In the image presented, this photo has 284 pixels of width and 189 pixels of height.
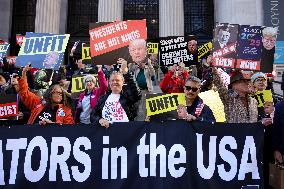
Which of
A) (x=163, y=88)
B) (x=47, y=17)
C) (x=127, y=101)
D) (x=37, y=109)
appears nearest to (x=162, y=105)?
(x=127, y=101)

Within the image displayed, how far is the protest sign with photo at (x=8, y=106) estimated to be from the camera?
7.80 m

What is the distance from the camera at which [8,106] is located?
25.6 feet

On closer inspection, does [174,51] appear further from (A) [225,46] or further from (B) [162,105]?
(B) [162,105]

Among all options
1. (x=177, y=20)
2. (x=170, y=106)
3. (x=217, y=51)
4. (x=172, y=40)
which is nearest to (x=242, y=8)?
(x=177, y=20)

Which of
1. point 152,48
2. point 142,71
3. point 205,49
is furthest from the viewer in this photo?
point 152,48

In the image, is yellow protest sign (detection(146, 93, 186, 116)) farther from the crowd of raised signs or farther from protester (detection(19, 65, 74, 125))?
protester (detection(19, 65, 74, 125))

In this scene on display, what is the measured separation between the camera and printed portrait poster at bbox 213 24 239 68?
8211 mm

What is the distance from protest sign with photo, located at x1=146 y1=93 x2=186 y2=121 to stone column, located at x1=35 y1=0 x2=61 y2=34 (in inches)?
682

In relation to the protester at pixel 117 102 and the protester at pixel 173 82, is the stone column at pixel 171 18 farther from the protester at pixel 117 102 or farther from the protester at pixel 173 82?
the protester at pixel 117 102

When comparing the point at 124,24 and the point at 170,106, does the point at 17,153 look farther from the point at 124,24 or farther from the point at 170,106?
the point at 124,24

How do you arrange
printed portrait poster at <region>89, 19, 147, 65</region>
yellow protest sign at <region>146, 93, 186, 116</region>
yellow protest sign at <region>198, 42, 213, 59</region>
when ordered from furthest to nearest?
yellow protest sign at <region>198, 42, 213, 59</region> → printed portrait poster at <region>89, 19, 147, 65</region> → yellow protest sign at <region>146, 93, 186, 116</region>

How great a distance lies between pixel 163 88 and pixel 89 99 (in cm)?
231

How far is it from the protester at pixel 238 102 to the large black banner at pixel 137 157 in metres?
0.65

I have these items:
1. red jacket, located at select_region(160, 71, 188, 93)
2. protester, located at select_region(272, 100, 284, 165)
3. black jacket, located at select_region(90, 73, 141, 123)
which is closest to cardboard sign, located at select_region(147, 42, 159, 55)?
red jacket, located at select_region(160, 71, 188, 93)
